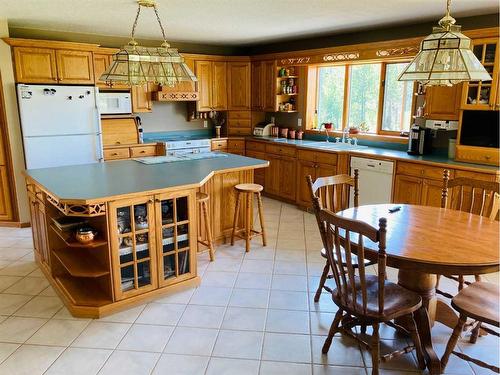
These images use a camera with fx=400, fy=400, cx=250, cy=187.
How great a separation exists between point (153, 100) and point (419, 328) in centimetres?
483

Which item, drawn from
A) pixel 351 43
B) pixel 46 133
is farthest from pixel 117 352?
pixel 351 43

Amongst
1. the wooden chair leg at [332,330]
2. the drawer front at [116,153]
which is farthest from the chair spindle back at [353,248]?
the drawer front at [116,153]

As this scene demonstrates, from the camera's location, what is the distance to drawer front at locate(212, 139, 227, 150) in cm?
634

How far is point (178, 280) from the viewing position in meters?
3.19

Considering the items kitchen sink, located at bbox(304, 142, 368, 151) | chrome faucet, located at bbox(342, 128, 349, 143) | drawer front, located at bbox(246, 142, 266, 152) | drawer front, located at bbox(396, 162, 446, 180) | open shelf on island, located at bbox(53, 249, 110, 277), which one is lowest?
open shelf on island, located at bbox(53, 249, 110, 277)

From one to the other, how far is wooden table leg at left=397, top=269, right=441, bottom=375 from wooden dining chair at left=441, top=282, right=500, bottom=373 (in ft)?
0.20

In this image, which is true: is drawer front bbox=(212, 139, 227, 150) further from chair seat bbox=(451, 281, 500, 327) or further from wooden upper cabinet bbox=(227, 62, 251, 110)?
chair seat bbox=(451, 281, 500, 327)

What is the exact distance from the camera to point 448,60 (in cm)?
205

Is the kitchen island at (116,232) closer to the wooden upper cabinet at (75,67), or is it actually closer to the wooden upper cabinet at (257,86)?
the wooden upper cabinet at (75,67)

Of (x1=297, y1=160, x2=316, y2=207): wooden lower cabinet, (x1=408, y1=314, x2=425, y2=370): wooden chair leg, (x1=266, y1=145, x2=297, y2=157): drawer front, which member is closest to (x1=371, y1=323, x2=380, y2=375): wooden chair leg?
(x1=408, y1=314, x2=425, y2=370): wooden chair leg

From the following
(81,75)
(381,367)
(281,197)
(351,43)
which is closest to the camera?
(381,367)

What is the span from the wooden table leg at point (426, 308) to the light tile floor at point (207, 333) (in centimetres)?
11

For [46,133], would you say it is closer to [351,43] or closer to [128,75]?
[128,75]

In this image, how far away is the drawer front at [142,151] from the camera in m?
5.61
